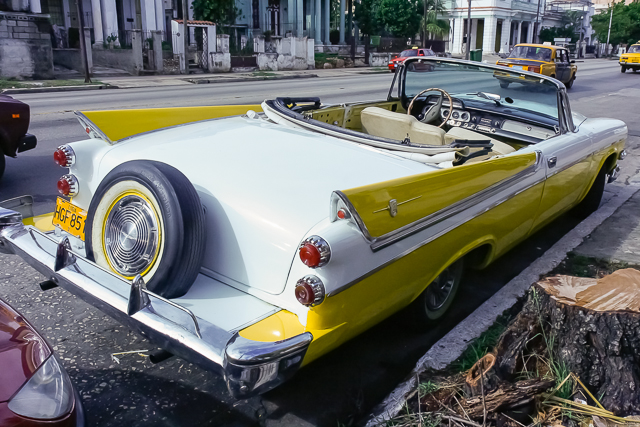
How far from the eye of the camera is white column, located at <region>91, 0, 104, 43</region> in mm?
26875

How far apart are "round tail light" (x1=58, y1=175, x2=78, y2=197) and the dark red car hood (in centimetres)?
124

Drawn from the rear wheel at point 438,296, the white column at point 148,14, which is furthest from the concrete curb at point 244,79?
the rear wheel at point 438,296

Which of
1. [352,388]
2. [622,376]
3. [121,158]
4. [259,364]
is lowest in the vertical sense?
[352,388]

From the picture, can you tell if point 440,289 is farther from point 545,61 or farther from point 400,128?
point 545,61

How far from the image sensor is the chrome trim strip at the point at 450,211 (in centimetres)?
267

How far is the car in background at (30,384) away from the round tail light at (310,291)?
947 millimetres

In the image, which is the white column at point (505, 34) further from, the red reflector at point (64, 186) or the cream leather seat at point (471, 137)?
the red reflector at point (64, 186)

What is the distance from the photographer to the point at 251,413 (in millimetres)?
2781

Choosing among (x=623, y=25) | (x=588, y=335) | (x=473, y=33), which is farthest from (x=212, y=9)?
(x=623, y=25)

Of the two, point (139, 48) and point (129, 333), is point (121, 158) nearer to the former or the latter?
point (129, 333)

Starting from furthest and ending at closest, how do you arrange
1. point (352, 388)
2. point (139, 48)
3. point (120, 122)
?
1. point (139, 48)
2. point (120, 122)
3. point (352, 388)

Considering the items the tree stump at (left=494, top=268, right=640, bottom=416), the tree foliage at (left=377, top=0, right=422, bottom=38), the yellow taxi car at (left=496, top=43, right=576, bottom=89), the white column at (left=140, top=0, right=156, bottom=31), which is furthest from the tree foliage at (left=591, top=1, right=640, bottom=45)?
the tree stump at (left=494, top=268, right=640, bottom=416)

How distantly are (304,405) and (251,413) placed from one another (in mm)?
268

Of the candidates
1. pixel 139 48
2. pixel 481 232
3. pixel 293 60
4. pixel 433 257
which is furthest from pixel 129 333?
pixel 293 60
